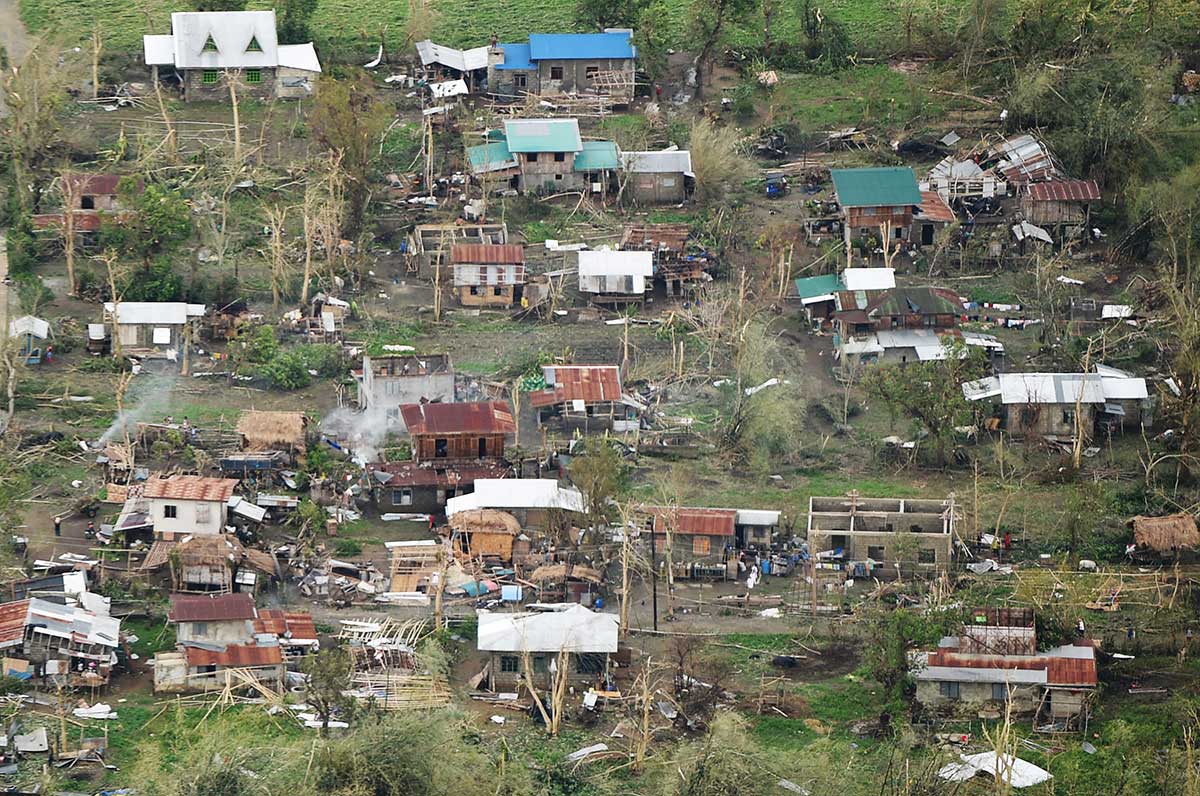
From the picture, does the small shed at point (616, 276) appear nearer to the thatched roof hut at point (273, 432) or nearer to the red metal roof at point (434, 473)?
the red metal roof at point (434, 473)

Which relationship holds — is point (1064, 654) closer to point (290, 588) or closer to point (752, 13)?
point (290, 588)

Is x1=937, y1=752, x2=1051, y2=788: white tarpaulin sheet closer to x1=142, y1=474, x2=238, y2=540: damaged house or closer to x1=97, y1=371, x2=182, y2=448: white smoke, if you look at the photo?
x1=142, y1=474, x2=238, y2=540: damaged house

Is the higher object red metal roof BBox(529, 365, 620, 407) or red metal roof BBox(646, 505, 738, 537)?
red metal roof BBox(529, 365, 620, 407)

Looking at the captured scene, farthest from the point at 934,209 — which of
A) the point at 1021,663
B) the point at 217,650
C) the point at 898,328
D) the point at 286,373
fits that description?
the point at 217,650

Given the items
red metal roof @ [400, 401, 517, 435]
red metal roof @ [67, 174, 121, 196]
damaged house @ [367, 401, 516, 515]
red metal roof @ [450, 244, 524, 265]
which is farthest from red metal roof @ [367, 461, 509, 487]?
red metal roof @ [67, 174, 121, 196]

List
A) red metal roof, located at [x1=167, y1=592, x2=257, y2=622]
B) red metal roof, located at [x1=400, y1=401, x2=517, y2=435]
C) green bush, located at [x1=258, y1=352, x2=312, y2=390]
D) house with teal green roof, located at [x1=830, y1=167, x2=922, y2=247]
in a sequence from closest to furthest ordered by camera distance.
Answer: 1. red metal roof, located at [x1=167, y1=592, x2=257, y2=622]
2. red metal roof, located at [x1=400, y1=401, x2=517, y2=435]
3. green bush, located at [x1=258, y1=352, x2=312, y2=390]
4. house with teal green roof, located at [x1=830, y1=167, x2=922, y2=247]

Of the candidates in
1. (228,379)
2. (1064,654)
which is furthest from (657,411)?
(1064,654)

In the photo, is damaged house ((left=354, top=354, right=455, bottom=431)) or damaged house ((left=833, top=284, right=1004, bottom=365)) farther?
damaged house ((left=833, top=284, right=1004, bottom=365))
